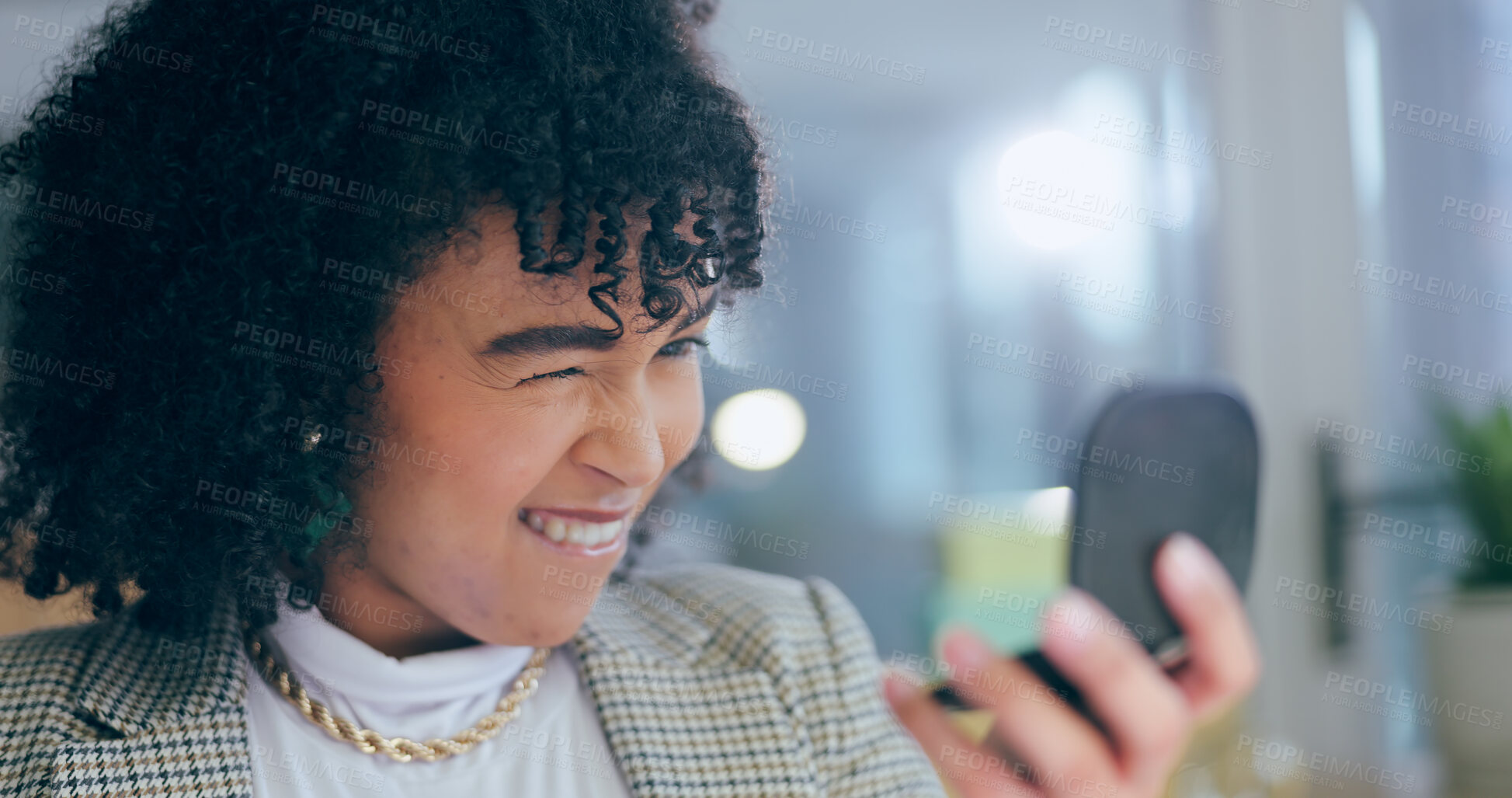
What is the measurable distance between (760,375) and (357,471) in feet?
2.60

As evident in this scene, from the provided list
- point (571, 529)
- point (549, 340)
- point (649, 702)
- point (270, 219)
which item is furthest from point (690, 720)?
point (270, 219)

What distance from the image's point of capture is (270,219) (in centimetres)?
64

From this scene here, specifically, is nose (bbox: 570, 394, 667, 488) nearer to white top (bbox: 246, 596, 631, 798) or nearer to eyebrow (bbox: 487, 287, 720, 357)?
eyebrow (bbox: 487, 287, 720, 357)

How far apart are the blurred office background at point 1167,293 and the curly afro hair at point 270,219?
432 mm

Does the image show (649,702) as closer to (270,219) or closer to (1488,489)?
(270,219)

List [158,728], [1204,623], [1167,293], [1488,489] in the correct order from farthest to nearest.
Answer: [1167,293] < [1488,489] < [1204,623] < [158,728]

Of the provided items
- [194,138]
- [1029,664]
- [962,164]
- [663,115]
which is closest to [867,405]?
[962,164]

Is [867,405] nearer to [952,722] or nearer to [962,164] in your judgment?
[962,164]

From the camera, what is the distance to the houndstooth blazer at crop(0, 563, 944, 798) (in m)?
0.61

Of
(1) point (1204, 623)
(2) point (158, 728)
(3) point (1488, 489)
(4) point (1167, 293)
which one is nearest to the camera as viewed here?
(2) point (158, 728)

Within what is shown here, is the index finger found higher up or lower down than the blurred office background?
lower down

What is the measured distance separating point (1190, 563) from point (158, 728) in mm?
813

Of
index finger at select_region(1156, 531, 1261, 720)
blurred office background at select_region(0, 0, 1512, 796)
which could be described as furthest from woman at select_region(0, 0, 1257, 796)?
blurred office background at select_region(0, 0, 1512, 796)

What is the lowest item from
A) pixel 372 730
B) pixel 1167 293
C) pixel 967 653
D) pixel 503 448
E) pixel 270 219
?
pixel 372 730
